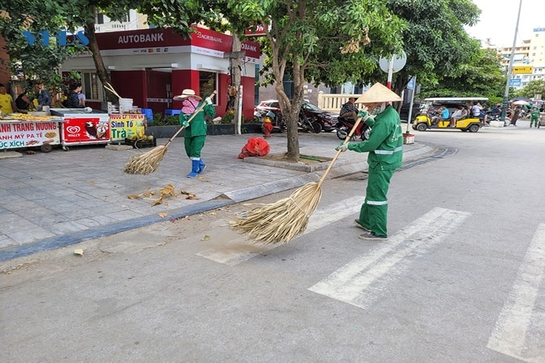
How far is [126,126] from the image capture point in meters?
11.1

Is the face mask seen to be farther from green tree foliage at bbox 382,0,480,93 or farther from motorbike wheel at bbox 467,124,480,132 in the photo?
motorbike wheel at bbox 467,124,480,132

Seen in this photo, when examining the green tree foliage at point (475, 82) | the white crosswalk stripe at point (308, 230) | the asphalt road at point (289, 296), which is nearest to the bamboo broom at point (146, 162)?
the asphalt road at point (289, 296)

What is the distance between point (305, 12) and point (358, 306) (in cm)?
A: 696

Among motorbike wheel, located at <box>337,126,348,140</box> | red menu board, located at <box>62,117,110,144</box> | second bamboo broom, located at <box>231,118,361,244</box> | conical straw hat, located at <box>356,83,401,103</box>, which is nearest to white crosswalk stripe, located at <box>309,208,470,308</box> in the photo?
second bamboo broom, located at <box>231,118,361,244</box>

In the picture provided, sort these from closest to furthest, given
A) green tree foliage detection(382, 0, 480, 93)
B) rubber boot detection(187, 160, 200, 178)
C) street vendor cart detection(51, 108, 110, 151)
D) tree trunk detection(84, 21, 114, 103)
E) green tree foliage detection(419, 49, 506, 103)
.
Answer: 1. rubber boot detection(187, 160, 200, 178)
2. street vendor cart detection(51, 108, 110, 151)
3. tree trunk detection(84, 21, 114, 103)
4. green tree foliage detection(382, 0, 480, 93)
5. green tree foliage detection(419, 49, 506, 103)

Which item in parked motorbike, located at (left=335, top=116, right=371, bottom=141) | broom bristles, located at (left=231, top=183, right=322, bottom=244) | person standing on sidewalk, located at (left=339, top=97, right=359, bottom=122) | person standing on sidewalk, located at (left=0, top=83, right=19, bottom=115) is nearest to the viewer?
broom bristles, located at (left=231, top=183, right=322, bottom=244)

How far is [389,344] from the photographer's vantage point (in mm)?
2734

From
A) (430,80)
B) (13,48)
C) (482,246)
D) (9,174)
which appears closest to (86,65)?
(13,48)

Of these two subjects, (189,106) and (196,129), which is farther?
(189,106)

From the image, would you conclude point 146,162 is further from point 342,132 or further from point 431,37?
point 431,37

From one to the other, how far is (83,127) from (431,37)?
10.6m

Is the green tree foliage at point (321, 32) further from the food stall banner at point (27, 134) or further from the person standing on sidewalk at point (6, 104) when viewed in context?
the person standing on sidewalk at point (6, 104)

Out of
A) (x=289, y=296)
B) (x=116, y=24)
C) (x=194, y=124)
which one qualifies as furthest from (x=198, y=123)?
(x=116, y=24)

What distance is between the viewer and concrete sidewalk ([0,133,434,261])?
15.7ft
